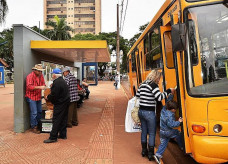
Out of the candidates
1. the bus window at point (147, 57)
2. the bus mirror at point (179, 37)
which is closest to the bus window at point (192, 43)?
the bus mirror at point (179, 37)

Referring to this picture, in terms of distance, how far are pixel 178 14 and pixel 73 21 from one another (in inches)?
3353

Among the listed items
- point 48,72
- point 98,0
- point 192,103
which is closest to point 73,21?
point 98,0

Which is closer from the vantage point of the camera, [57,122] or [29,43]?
[57,122]

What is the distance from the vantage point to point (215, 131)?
3.27 metres

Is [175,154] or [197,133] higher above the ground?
[197,133]

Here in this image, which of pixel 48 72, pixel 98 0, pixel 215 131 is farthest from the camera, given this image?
pixel 98 0

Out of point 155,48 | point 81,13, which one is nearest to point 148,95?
point 155,48

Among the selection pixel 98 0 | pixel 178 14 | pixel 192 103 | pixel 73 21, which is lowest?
pixel 192 103

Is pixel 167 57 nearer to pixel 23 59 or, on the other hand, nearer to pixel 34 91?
pixel 34 91

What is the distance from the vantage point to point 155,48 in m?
5.74

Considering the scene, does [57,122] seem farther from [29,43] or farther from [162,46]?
[162,46]

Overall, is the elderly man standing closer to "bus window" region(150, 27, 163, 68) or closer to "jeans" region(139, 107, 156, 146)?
"bus window" region(150, 27, 163, 68)

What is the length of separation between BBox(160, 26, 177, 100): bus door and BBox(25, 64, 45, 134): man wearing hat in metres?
3.41

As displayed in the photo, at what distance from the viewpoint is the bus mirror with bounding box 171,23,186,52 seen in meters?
3.37
